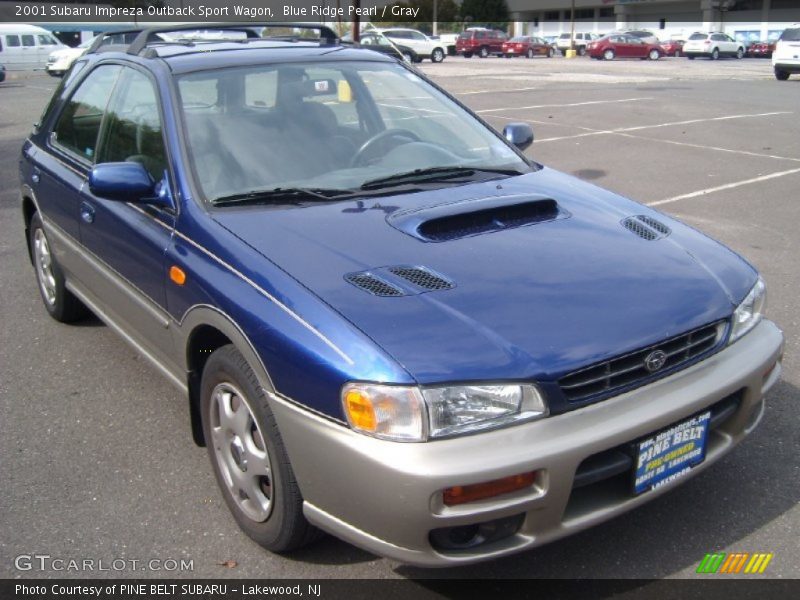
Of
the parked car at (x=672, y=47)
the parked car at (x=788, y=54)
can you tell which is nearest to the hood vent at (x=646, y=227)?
the parked car at (x=788, y=54)

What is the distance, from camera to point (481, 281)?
2.75 m

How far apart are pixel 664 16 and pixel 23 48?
51413 mm

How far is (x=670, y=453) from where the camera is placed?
8.65 feet

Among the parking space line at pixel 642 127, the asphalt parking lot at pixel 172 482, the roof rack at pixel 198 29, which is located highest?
the roof rack at pixel 198 29

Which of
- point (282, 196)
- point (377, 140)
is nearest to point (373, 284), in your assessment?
point (282, 196)

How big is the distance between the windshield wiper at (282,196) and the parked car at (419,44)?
122 feet

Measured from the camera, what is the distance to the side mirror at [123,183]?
130 inches

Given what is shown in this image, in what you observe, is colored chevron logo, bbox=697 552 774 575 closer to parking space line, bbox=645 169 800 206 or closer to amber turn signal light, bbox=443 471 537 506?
amber turn signal light, bbox=443 471 537 506

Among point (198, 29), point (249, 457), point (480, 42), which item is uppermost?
point (480, 42)

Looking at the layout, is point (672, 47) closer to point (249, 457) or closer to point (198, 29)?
point (198, 29)

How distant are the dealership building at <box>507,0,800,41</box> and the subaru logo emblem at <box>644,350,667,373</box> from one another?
2244 inches

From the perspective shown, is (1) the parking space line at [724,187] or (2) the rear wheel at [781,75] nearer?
(1) the parking space line at [724,187]

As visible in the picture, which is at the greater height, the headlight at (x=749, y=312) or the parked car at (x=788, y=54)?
the parked car at (x=788, y=54)

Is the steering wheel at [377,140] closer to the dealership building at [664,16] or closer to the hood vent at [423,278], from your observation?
the hood vent at [423,278]
